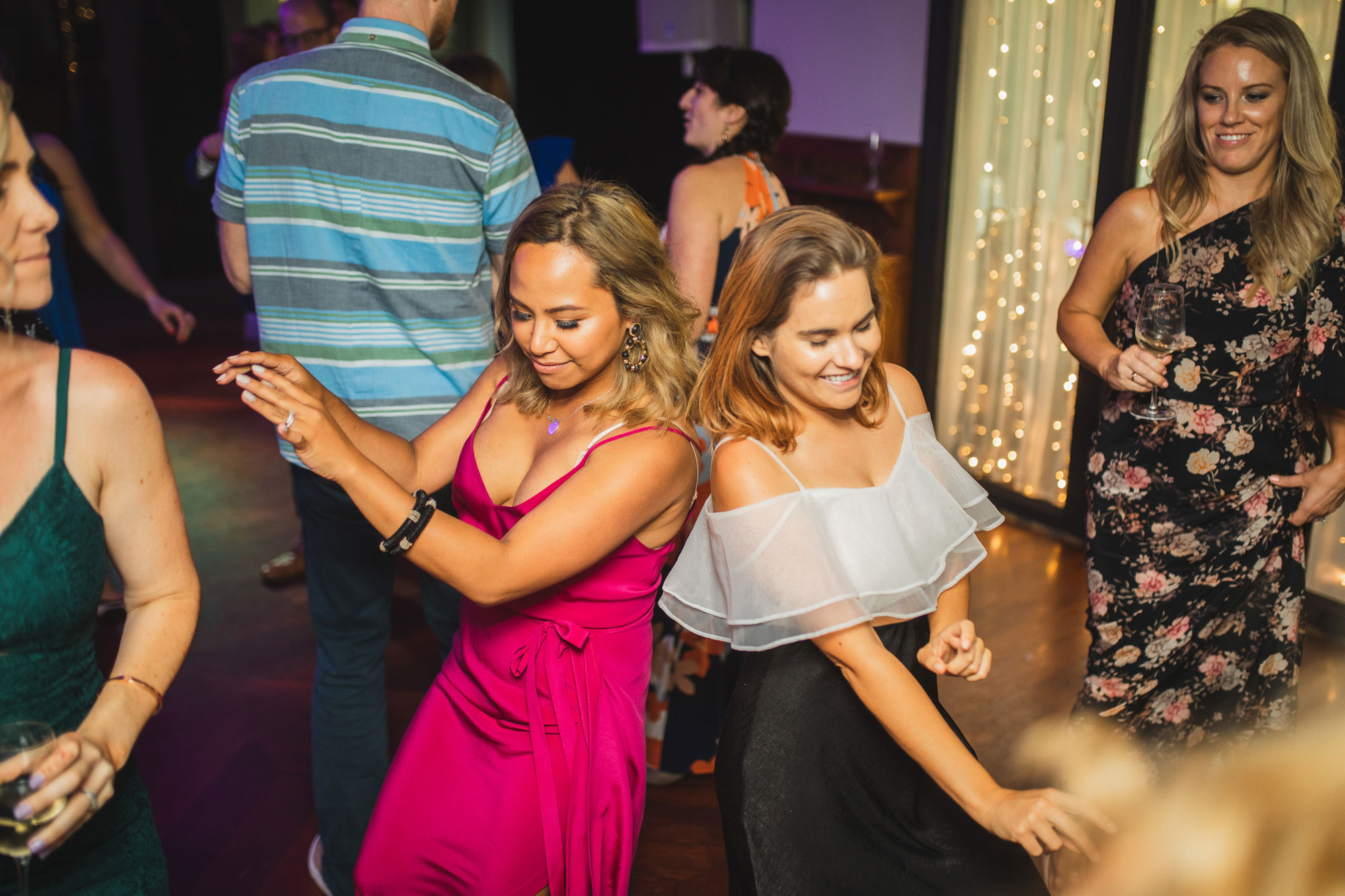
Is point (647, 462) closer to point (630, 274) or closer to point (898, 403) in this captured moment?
point (630, 274)

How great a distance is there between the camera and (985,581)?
Result: 379 cm

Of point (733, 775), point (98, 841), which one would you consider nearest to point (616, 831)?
point (733, 775)

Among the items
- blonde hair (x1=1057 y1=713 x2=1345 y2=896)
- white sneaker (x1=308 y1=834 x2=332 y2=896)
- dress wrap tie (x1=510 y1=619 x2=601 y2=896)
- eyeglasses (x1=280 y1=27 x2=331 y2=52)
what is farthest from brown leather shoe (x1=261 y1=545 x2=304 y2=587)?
blonde hair (x1=1057 y1=713 x2=1345 y2=896)

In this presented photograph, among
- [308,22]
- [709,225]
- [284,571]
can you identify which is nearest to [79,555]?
[709,225]

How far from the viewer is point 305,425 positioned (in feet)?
4.47

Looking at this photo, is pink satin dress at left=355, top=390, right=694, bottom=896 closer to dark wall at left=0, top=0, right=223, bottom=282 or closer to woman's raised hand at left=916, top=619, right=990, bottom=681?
woman's raised hand at left=916, top=619, right=990, bottom=681

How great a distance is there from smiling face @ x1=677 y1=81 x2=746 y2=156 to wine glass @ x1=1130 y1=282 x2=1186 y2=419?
115cm

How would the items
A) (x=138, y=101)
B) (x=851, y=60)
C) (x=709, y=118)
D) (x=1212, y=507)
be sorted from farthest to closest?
1. (x=138, y=101)
2. (x=851, y=60)
3. (x=709, y=118)
4. (x=1212, y=507)

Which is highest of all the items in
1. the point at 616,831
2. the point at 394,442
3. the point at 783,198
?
the point at 783,198

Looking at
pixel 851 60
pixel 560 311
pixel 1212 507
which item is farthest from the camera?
pixel 851 60

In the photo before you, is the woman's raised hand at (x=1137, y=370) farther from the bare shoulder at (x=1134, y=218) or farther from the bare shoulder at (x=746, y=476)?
the bare shoulder at (x=746, y=476)

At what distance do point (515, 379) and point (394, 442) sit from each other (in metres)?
0.23

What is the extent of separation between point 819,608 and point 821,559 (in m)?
0.07

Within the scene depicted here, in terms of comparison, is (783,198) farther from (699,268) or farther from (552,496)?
(552,496)
